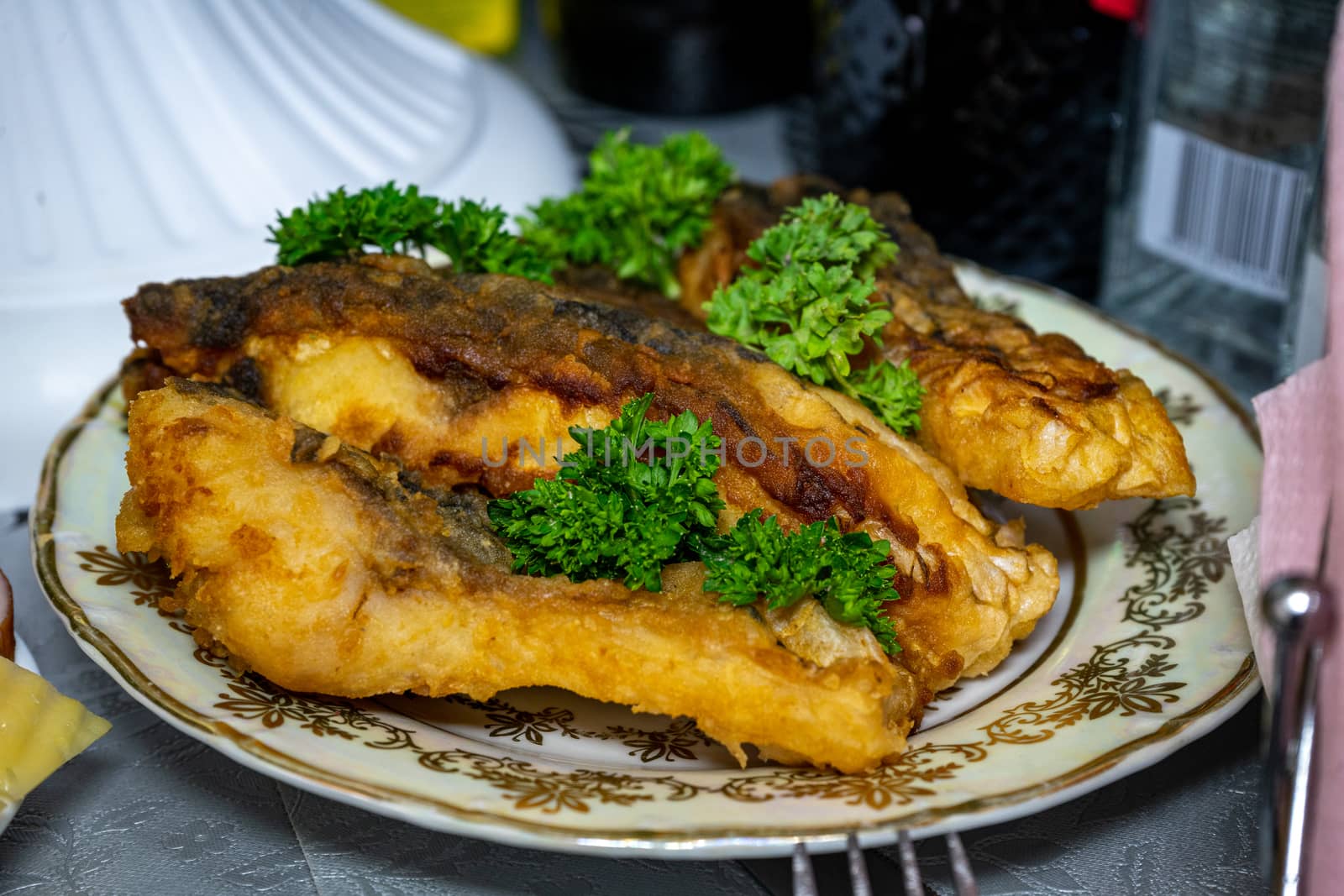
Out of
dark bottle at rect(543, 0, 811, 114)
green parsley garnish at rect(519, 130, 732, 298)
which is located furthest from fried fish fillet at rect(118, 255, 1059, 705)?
dark bottle at rect(543, 0, 811, 114)

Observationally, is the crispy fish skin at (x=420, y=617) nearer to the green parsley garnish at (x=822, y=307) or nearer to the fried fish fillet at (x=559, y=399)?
the fried fish fillet at (x=559, y=399)

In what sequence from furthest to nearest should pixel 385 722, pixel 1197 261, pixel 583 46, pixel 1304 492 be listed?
pixel 583 46, pixel 1197 261, pixel 385 722, pixel 1304 492

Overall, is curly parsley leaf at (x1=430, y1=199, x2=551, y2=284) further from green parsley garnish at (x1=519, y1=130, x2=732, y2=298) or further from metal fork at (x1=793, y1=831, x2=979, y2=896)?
metal fork at (x1=793, y1=831, x2=979, y2=896)

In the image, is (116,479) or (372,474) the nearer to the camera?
(372,474)

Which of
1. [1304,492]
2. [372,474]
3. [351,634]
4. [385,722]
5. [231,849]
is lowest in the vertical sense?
[231,849]

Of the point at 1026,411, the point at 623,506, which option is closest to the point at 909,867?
the point at 623,506

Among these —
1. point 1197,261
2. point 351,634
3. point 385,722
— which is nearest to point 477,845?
point 385,722

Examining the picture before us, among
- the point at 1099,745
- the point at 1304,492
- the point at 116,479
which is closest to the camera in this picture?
the point at 1304,492

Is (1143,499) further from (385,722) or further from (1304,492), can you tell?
(385,722)
